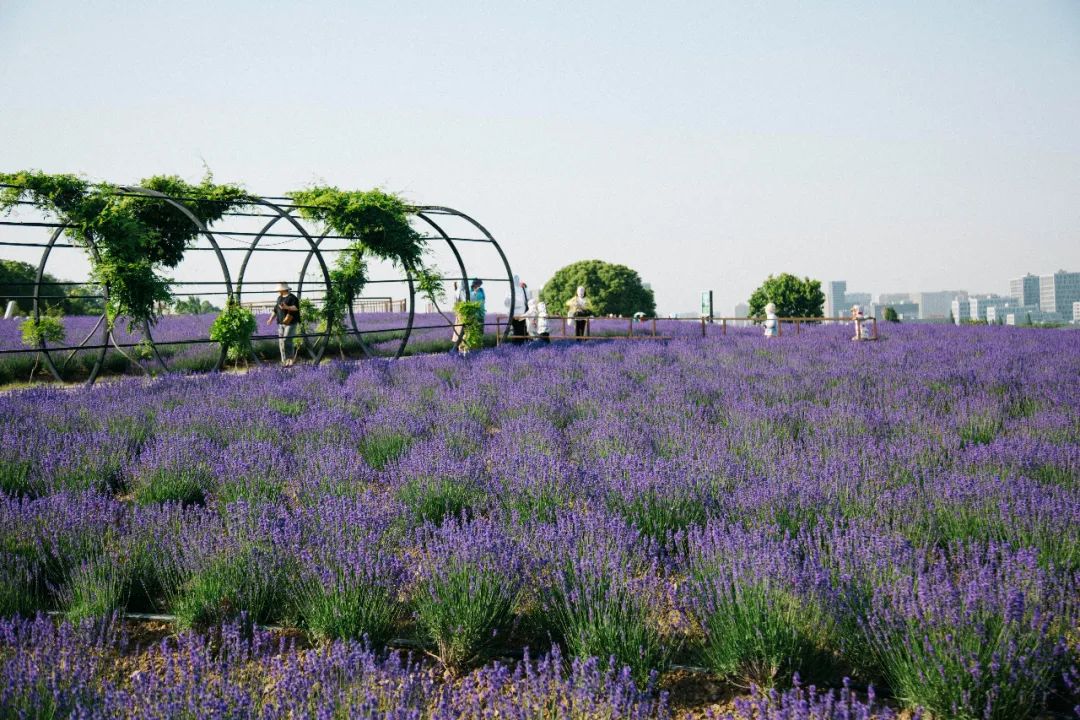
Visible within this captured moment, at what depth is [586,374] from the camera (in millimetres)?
9836

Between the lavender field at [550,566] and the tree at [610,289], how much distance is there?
42832mm

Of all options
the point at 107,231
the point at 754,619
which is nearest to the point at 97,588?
the point at 754,619

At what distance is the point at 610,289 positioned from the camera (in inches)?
1946

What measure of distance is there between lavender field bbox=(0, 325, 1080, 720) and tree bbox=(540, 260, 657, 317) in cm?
4283

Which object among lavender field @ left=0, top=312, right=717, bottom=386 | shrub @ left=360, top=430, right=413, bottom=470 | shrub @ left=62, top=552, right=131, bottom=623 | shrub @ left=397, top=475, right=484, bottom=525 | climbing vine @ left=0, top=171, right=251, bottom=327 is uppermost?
climbing vine @ left=0, top=171, right=251, bottom=327

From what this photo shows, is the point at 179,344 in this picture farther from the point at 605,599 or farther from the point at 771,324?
the point at 605,599

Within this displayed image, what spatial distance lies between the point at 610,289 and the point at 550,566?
153 ft

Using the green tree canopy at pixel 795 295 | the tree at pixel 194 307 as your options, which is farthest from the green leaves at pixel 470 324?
the green tree canopy at pixel 795 295

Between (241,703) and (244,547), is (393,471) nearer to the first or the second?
(244,547)

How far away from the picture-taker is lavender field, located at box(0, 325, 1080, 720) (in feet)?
7.70

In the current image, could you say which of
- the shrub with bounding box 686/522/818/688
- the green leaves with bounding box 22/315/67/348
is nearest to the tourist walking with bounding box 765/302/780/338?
the green leaves with bounding box 22/315/67/348

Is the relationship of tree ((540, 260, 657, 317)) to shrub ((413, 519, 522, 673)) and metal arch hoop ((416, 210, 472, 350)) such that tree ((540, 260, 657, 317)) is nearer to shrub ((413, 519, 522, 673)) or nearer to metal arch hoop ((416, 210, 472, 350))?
metal arch hoop ((416, 210, 472, 350))

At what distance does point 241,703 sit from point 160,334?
17.4m

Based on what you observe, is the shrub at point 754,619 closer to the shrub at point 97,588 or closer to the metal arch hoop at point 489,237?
the shrub at point 97,588
